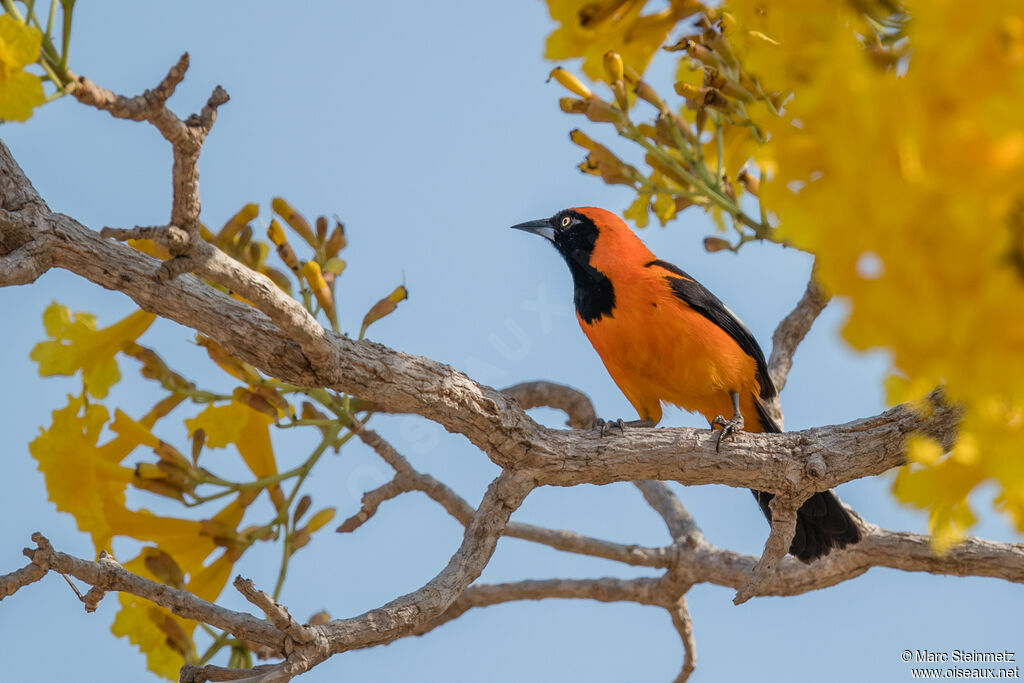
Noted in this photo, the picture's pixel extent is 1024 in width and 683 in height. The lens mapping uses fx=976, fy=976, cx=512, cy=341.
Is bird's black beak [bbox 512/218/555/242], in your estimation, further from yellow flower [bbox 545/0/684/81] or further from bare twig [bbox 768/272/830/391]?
yellow flower [bbox 545/0/684/81]

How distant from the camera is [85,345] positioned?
3.94 metres

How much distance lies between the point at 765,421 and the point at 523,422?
6.55ft

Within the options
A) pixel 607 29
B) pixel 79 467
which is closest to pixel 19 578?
pixel 79 467

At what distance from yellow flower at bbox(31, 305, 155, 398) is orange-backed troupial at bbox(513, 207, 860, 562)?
2.21 meters

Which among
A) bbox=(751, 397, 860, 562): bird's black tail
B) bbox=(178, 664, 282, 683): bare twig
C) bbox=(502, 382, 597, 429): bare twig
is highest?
bbox=(502, 382, 597, 429): bare twig

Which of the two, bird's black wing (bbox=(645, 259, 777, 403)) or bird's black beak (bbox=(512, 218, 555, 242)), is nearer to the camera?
bird's black wing (bbox=(645, 259, 777, 403))

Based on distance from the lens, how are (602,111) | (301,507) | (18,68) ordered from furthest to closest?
(301,507), (602,111), (18,68)

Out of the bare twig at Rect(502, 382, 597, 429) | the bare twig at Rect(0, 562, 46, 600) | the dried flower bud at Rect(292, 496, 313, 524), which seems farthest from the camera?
the bare twig at Rect(502, 382, 597, 429)

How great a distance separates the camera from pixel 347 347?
334cm

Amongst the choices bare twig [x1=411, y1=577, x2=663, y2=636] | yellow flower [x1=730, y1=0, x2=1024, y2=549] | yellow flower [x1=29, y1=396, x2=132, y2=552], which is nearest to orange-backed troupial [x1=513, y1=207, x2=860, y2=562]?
bare twig [x1=411, y1=577, x2=663, y2=636]

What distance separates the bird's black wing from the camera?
16.2 feet

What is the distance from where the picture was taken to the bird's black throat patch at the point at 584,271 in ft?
16.5

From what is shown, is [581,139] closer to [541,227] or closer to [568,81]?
[568,81]

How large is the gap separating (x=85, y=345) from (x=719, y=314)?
298 centimetres
